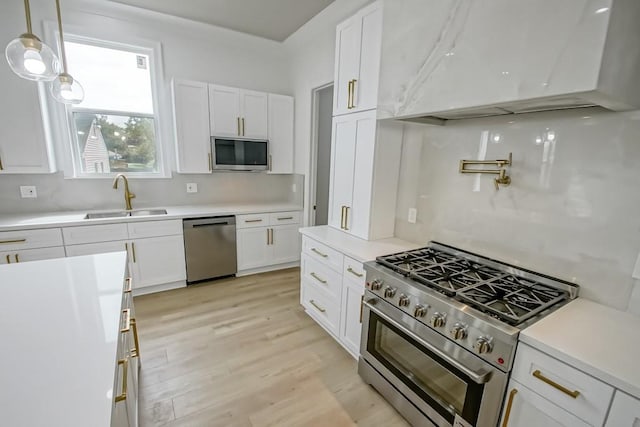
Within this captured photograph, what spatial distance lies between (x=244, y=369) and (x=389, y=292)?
4.11 ft

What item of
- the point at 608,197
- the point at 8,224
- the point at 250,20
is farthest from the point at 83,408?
the point at 250,20

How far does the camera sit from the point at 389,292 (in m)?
1.68

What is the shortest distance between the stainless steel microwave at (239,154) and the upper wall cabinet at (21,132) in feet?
5.20

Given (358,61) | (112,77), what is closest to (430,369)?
(358,61)

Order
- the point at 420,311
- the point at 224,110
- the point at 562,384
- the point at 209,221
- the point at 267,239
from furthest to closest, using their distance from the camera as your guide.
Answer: the point at 267,239 → the point at 224,110 → the point at 209,221 → the point at 420,311 → the point at 562,384

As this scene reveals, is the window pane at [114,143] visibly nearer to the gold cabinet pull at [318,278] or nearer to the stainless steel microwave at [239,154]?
the stainless steel microwave at [239,154]

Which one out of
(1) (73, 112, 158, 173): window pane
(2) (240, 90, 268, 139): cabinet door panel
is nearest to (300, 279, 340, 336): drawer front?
(2) (240, 90, 268, 139): cabinet door panel

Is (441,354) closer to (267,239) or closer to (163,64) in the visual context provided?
(267,239)

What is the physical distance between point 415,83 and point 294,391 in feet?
6.99

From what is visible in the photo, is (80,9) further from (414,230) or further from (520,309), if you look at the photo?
(520,309)

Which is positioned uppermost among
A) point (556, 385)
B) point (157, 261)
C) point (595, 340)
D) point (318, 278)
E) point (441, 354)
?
point (595, 340)

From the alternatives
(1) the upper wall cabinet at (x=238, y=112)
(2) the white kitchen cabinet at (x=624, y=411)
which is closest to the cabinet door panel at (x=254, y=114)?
(1) the upper wall cabinet at (x=238, y=112)

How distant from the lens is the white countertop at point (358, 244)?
2.04 meters

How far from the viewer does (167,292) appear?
3.20 metres
